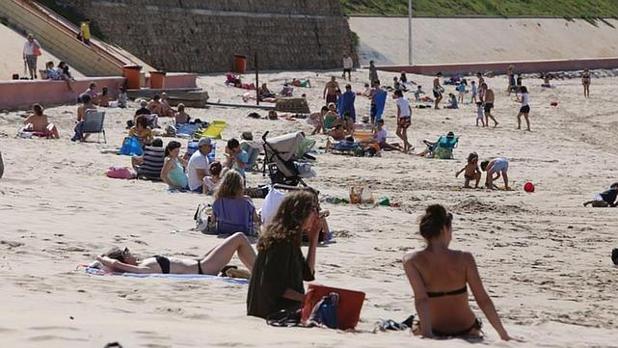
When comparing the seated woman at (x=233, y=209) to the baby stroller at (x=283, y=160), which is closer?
the seated woman at (x=233, y=209)

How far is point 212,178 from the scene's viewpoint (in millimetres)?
15211

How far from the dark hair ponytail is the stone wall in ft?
101

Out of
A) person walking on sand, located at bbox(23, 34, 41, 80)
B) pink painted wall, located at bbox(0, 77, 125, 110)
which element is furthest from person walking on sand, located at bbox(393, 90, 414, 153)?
person walking on sand, located at bbox(23, 34, 41, 80)

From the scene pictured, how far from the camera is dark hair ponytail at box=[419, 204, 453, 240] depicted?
25.5 ft

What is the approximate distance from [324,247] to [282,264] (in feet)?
12.8

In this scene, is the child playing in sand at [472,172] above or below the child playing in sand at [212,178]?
below

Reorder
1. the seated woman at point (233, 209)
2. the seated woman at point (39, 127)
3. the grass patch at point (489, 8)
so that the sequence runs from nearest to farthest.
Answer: the seated woman at point (233, 209) < the seated woman at point (39, 127) < the grass patch at point (489, 8)

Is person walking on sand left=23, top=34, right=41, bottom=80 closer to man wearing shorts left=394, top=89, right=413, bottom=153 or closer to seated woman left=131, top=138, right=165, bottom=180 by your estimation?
man wearing shorts left=394, top=89, right=413, bottom=153

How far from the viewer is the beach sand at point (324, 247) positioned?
7.75 metres

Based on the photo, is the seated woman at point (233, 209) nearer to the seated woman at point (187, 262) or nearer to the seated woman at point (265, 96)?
the seated woman at point (187, 262)

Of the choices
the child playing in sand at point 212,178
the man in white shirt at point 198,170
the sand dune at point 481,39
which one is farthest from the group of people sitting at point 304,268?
the sand dune at point 481,39

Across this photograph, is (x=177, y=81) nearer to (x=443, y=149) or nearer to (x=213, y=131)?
(x=213, y=131)

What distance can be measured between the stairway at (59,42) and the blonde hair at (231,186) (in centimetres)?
2181

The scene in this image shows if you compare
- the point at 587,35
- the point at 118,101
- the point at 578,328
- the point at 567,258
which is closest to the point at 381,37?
the point at 587,35
